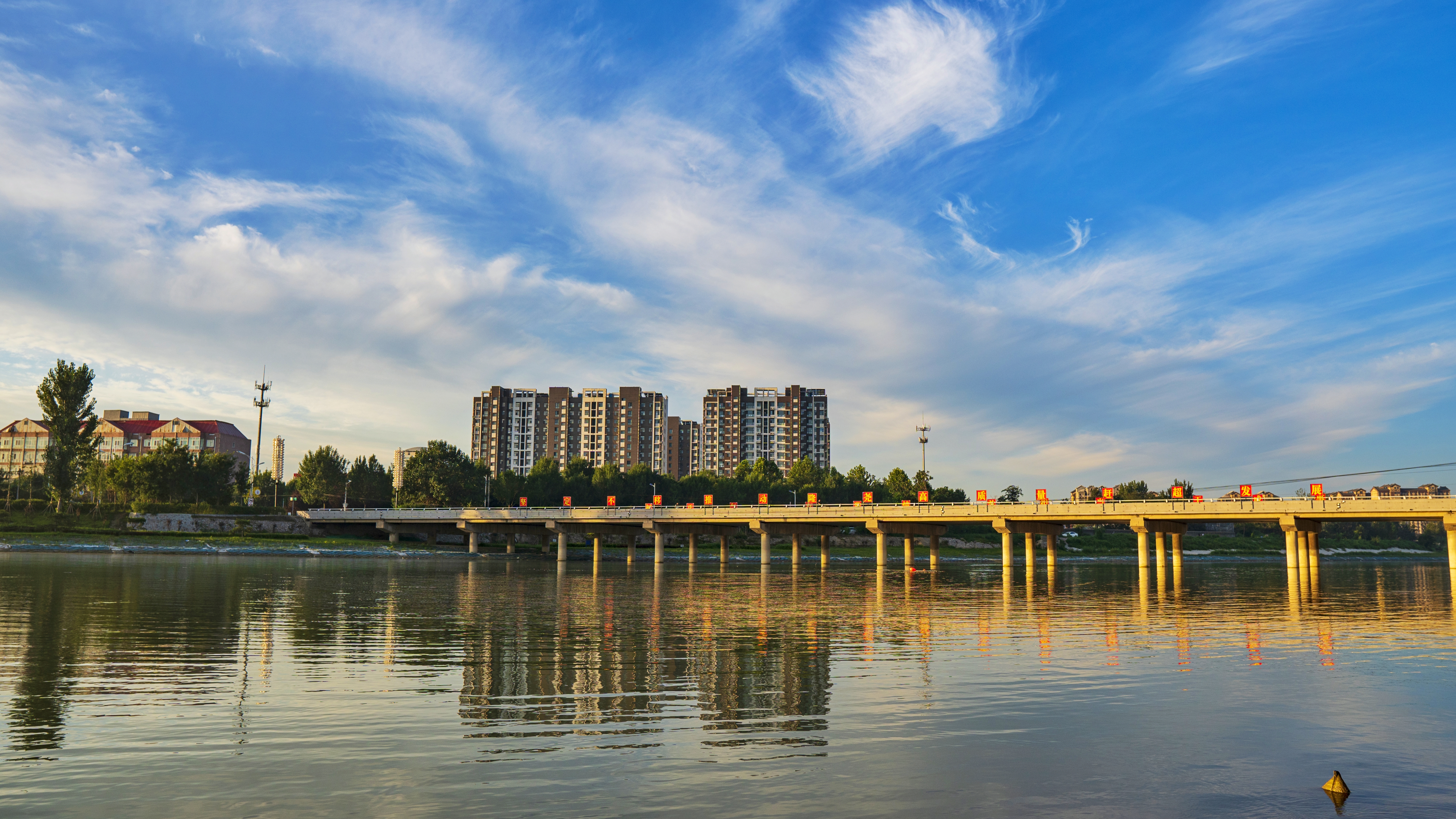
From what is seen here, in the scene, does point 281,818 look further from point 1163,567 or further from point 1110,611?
point 1163,567

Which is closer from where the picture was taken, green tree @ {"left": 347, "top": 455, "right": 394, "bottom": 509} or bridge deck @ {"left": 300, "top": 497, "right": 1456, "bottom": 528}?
bridge deck @ {"left": 300, "top": 497, "right": 1456, "bottom": 528}

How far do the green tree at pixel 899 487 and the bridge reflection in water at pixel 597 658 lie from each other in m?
118

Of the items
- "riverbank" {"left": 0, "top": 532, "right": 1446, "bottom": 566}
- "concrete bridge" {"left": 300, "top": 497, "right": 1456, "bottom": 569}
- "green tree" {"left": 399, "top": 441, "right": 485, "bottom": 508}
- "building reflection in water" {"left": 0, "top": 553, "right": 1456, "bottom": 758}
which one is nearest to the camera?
"building reflection in water" {"left": 0, "top": 553, "right": 1456, "bottom": 758}

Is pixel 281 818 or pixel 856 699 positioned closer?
pixel 281 818

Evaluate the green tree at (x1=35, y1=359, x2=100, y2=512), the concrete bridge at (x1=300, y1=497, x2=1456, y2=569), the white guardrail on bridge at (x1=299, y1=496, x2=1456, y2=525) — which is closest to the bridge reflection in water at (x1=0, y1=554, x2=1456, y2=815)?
the white guardrail on bridge at (x1=299, y1=496, x2=1456, y2=525)

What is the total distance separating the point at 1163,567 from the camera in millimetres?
97812

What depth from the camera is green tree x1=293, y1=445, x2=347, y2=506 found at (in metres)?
166

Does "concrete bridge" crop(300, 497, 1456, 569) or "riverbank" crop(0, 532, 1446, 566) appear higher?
"concrete bridge" crop(300, 497, 1456, 569)

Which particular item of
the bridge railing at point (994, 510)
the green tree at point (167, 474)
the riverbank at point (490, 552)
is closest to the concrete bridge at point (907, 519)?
the bridge railing at point (994, 510)

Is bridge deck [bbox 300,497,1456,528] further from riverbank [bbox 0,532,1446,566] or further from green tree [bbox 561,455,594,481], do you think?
green tree [bbox 561,455,594,481]

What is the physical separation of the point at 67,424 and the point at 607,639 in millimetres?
120386

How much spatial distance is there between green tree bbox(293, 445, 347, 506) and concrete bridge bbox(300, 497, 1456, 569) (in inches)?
1391

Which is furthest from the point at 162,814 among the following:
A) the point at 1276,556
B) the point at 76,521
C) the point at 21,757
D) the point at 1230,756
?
the point at 1276,556

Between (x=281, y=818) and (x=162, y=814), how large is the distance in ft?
4.66
